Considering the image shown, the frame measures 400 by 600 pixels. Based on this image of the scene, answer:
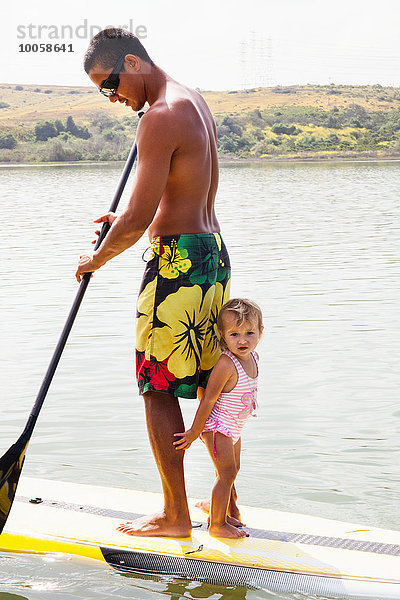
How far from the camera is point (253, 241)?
1794 centimetres

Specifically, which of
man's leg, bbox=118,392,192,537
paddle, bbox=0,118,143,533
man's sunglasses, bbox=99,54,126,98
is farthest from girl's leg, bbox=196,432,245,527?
man's sunglasses, bbox=99,54,126,98

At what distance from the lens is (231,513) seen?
421cm

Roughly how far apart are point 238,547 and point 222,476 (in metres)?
0.32

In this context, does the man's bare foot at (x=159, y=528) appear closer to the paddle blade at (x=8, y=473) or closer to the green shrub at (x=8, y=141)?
the paddle blade at (x=8, y=473)

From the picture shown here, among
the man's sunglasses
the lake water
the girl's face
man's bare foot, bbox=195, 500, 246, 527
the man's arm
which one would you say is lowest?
the lake water

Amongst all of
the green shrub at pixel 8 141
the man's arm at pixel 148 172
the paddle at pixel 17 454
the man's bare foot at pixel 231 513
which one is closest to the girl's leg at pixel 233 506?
the man's bare foot at pixel 231 513

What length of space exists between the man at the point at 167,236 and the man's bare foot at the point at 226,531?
26 cm

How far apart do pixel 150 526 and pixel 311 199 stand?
26.6 m

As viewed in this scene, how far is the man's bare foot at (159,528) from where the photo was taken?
13.1 ft

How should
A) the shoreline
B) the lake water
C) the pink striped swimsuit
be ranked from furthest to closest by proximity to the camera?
the shoreline, the lake water, the pink striped swimsuit

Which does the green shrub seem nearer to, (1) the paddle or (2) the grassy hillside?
(2) the grassy hillside

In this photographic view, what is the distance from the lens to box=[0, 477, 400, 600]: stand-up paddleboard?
367 centimetres

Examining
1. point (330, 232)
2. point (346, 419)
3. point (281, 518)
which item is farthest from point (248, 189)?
point (281, 518)

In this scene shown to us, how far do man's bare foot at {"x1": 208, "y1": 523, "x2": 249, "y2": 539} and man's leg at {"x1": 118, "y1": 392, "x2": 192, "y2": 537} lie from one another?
113 millimetres
